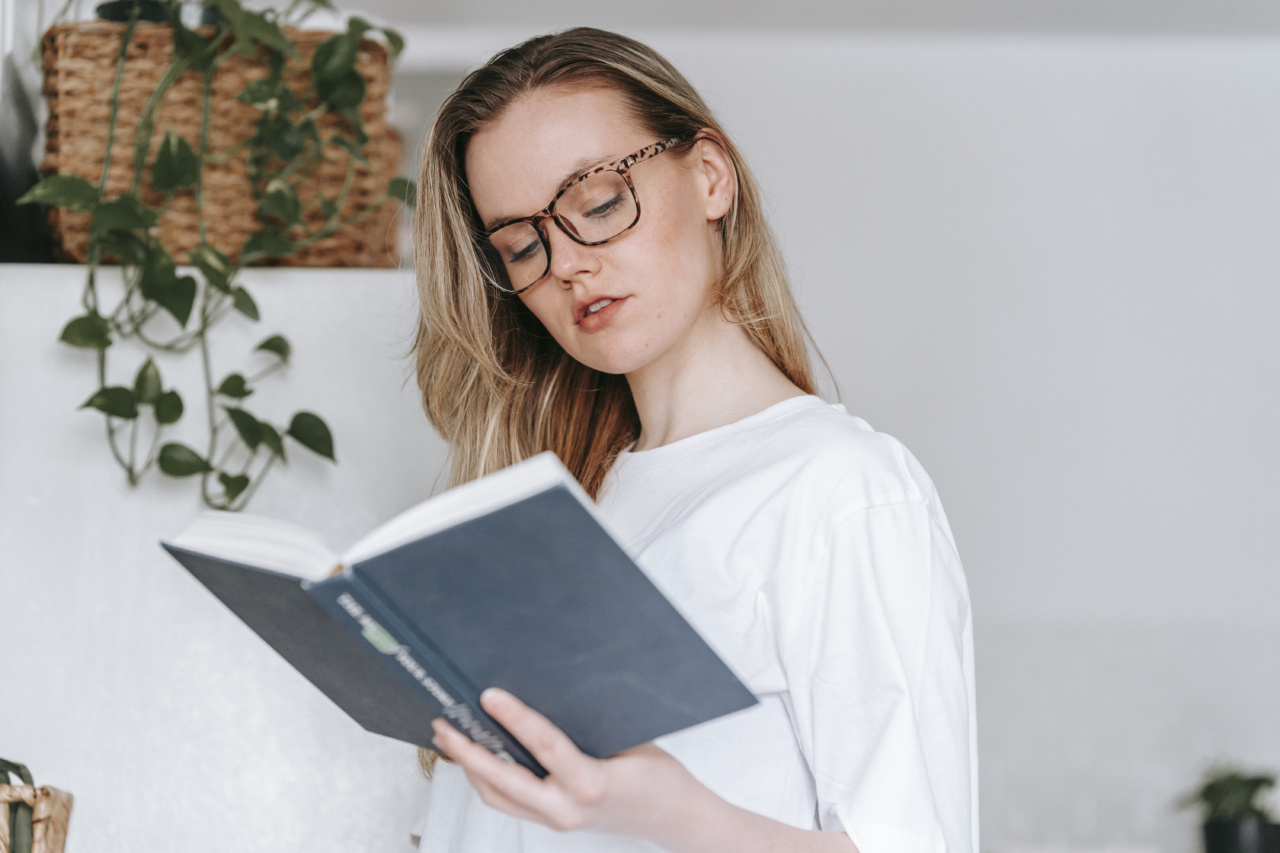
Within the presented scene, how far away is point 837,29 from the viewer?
2.30 m

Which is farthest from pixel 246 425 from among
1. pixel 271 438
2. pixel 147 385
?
pixel 147 385

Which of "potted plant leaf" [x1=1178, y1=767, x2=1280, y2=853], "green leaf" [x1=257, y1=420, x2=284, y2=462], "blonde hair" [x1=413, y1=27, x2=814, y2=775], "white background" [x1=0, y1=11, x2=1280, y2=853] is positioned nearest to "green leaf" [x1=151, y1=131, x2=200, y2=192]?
"green leaf" [x1=257, y1=420, x2=284, y2=462]

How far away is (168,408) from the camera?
1478 mm

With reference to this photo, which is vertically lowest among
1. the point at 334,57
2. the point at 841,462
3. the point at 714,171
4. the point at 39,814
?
the point at 39,814

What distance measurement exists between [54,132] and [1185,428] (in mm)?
1994

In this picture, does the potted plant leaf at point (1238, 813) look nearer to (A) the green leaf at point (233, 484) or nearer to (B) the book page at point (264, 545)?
(A) the green leaf at point (233, 484)

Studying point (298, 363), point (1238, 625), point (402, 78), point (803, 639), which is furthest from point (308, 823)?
point (1238, 625)

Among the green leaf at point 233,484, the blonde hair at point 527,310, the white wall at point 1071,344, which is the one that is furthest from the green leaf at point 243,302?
the white wall at point 1071,344

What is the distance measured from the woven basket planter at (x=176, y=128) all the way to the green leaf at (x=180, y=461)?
0.88 feet

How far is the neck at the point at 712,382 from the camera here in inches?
41.1

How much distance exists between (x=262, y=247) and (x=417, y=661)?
1053 mm

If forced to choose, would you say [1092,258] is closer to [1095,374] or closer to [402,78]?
[1095,374]

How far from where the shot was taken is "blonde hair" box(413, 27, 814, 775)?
1062 mm

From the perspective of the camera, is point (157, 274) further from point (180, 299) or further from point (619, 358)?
point (619, 358)
